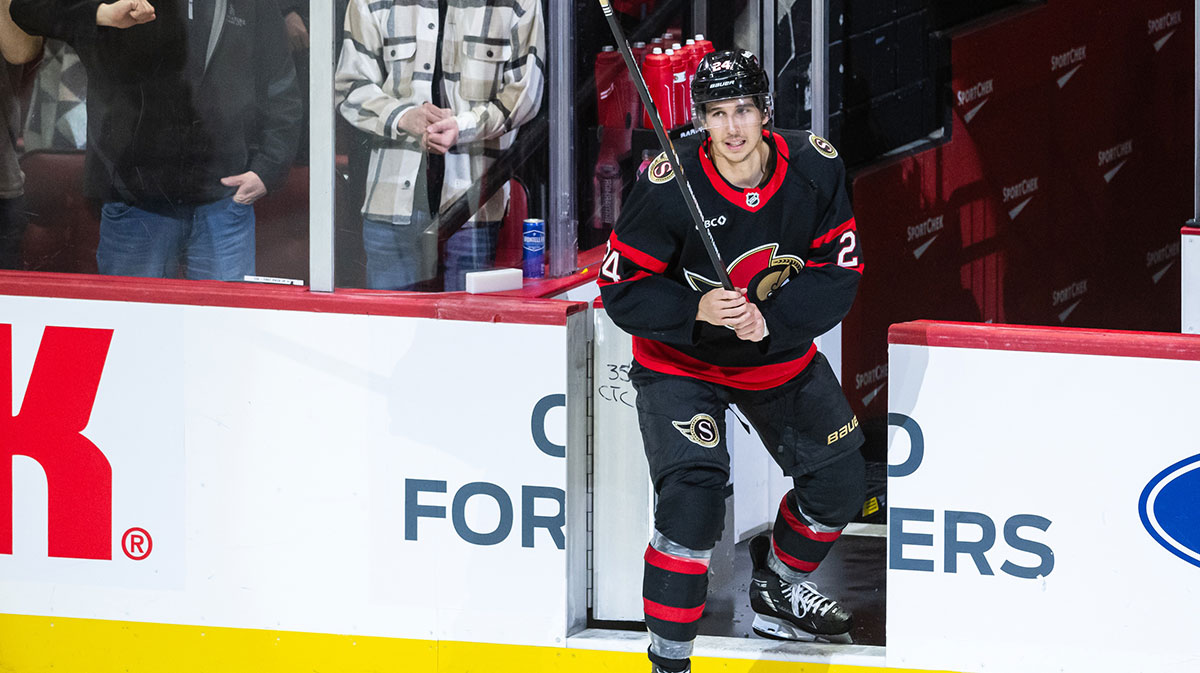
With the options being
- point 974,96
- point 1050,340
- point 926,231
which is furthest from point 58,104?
point 974,96

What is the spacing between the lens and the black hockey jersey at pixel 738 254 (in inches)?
129

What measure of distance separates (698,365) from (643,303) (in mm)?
217

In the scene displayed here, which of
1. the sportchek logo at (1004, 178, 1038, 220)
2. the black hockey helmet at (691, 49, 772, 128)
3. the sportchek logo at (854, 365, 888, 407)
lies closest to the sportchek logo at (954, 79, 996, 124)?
the sportchek logo at (1004, 178, 1038, 220)

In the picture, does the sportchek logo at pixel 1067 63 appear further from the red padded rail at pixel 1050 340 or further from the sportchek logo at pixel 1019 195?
the red padded rail at pixel 1050 340

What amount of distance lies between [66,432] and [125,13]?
0.95 m

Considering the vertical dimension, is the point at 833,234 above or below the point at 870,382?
above

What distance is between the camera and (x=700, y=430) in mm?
3316

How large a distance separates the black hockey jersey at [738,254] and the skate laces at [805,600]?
1.83 ft

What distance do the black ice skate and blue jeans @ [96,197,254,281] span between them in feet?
4.51

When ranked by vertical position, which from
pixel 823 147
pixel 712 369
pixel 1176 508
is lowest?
pixel 1176 508

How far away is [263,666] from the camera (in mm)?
3668

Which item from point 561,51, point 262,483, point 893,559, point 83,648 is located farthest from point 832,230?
point 83,648

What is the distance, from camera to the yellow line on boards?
356cm

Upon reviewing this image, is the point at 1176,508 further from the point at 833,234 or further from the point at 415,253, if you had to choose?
the point at 415,253
